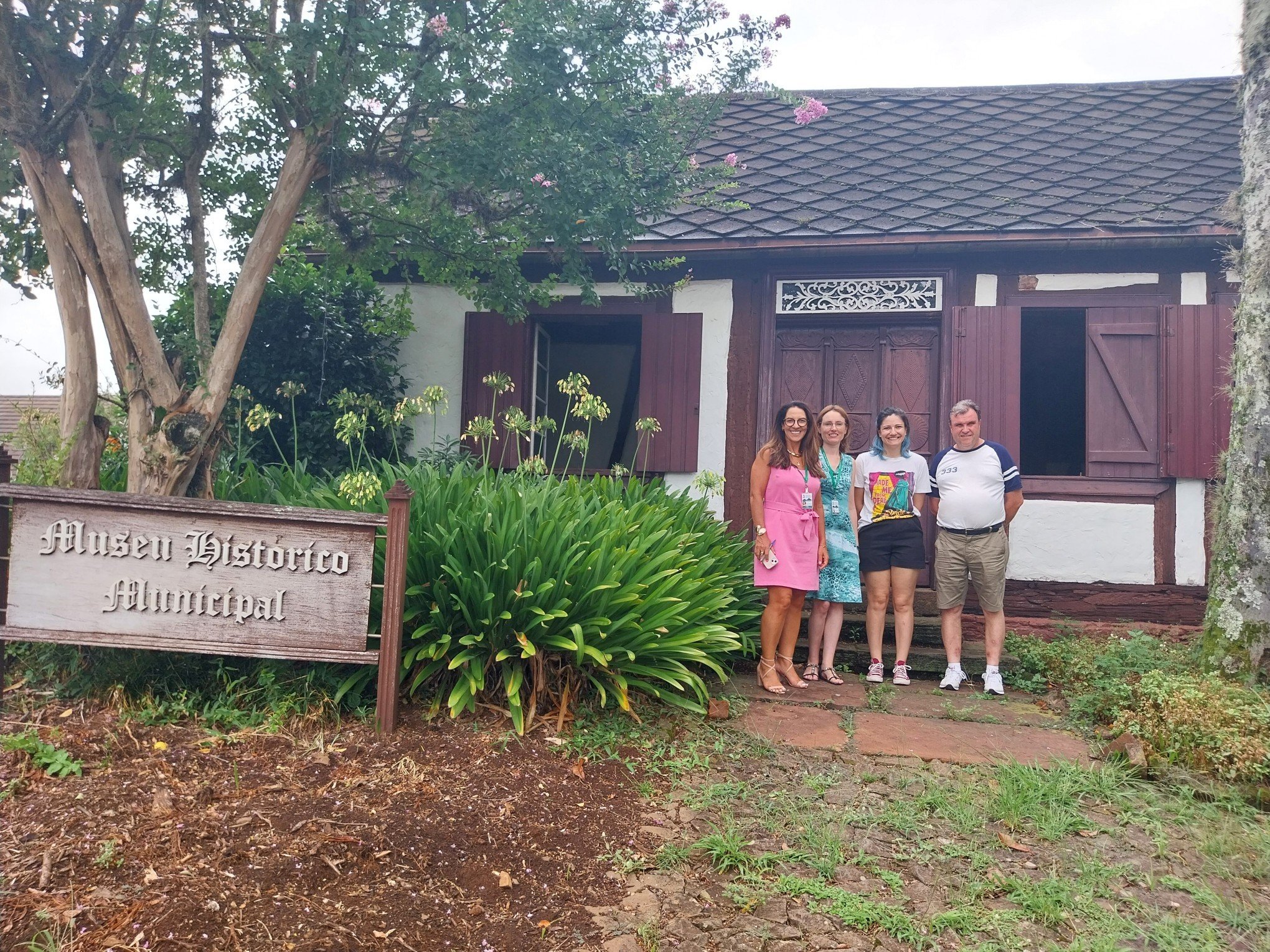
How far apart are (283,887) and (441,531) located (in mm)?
1687

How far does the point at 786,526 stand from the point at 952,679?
4.45ft

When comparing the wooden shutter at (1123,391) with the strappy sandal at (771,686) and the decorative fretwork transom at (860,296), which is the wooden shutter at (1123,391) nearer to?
the decorative fretwork transom at (860,296)

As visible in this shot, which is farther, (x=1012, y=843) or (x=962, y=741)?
(x=962, y=741)

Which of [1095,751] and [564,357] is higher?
[564,357]

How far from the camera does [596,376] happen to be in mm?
10680

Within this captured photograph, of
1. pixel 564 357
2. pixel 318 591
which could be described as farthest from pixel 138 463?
pixel 564 357

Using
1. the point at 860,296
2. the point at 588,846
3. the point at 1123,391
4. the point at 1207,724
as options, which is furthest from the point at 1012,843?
the point at 860,296

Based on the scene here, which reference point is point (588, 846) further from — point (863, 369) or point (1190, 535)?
point (1190, 535)

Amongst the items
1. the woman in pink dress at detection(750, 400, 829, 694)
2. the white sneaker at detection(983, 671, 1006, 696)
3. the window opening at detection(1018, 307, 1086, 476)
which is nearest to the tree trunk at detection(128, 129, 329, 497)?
the woman in pink dress at detection(750, 400, 829, 694)

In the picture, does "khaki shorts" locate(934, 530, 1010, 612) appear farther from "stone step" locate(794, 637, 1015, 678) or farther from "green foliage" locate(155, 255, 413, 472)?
"green foliage" locate(155, 255, 413, 472)

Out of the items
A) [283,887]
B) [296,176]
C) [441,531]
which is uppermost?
[296,176]

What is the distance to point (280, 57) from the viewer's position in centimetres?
464

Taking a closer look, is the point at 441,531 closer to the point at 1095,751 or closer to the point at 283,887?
the point at 283,887

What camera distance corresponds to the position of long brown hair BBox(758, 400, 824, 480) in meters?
4.73
